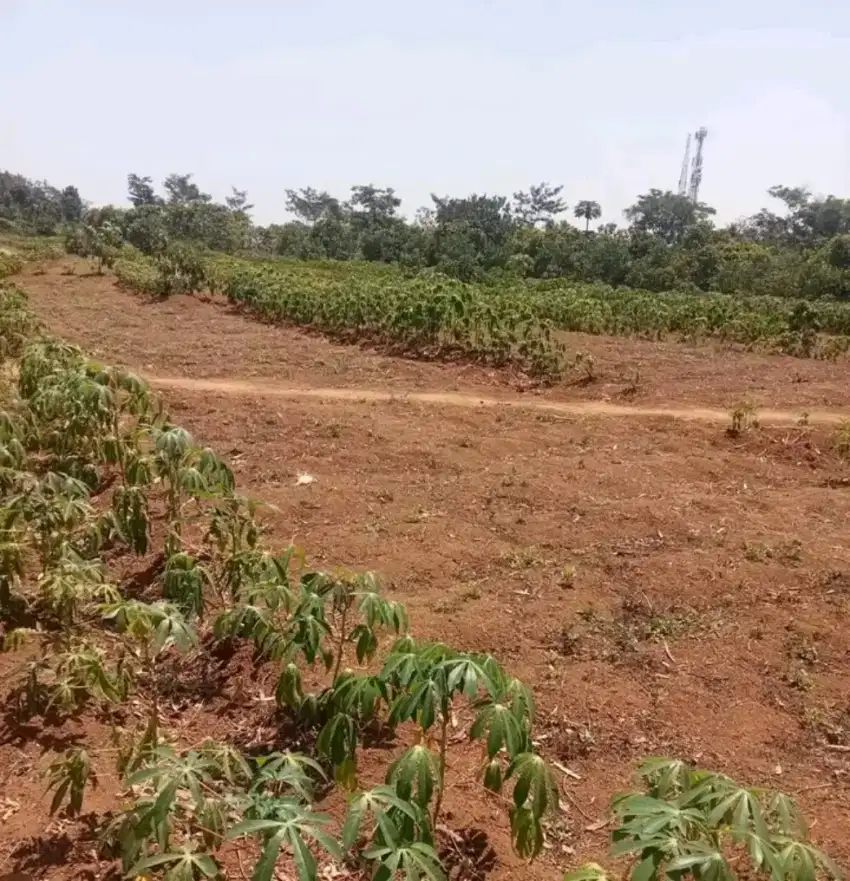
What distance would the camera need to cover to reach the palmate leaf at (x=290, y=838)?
179 cm

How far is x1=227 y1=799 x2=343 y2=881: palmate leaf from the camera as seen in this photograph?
5.86 ft

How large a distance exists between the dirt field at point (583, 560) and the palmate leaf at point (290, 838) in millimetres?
1062

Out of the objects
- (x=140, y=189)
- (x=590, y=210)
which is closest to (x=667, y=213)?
(x=590, y=210)

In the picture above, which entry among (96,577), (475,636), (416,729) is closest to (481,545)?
(475,636)

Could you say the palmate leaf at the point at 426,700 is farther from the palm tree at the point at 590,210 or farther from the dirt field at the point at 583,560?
the palm tree at the point at 590,210

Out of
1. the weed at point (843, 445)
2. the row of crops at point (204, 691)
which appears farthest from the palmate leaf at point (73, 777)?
the weed at point (843, 445)

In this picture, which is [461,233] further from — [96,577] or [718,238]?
[96,577]

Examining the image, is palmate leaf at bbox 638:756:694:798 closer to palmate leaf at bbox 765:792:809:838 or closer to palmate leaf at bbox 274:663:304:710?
palmate leaf at bbox 765:792:809:838

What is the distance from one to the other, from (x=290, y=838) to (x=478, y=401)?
28.1 feet

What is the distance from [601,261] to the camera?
31.0 metres

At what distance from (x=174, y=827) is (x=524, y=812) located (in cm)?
119

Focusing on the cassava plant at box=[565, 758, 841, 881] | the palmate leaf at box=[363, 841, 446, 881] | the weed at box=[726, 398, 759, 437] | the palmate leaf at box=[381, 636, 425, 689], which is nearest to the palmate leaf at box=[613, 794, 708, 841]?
the cassava plant at box=[565, 758, 841, 881]

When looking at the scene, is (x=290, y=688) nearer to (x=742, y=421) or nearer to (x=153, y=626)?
(x=153, y=626)

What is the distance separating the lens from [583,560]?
5.27m
